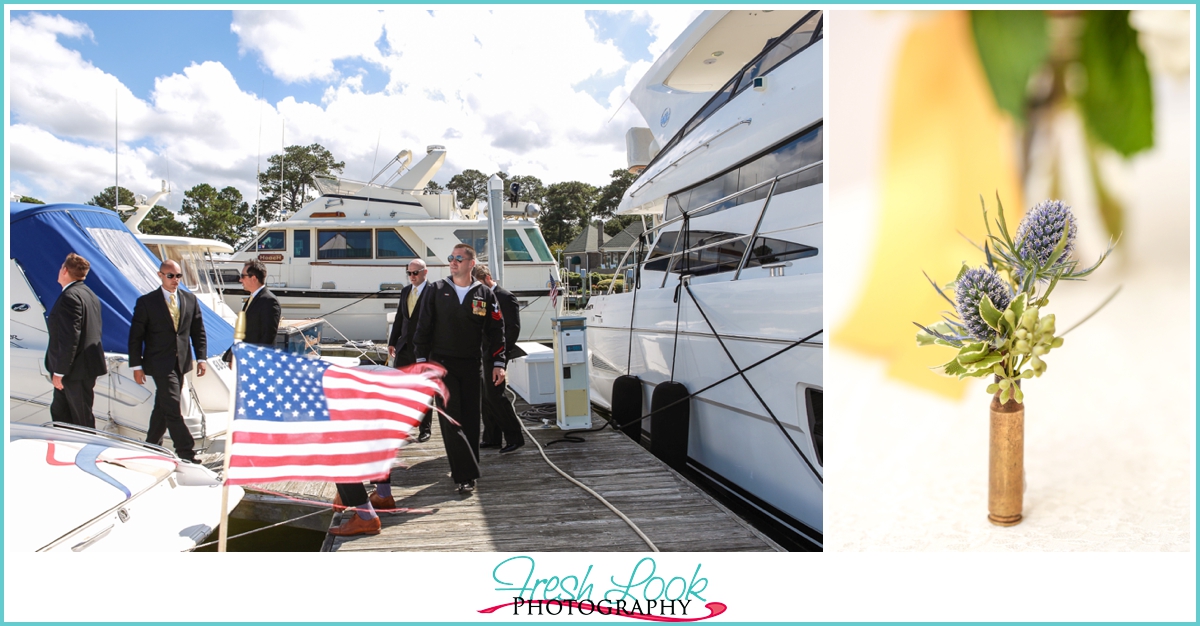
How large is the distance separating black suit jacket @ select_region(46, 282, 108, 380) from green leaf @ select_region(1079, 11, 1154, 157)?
5514mm

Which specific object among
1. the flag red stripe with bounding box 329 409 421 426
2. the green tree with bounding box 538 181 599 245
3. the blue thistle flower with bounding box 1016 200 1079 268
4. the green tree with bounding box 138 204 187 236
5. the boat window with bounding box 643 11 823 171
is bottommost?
the flag red stripe with bounding box 329 409 421 426

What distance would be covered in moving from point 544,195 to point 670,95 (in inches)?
1695

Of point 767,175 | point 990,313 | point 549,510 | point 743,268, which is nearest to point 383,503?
point 549,510

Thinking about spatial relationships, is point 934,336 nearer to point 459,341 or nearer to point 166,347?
point 459,341

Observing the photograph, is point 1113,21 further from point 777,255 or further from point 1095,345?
point 777,255

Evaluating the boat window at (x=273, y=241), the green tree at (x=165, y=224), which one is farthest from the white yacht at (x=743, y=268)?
the green tree at (x=165, y=224)

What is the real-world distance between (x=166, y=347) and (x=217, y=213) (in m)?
35.5

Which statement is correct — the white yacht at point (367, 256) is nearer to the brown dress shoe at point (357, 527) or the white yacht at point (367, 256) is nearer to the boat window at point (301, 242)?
the boat window at point (301, 242)

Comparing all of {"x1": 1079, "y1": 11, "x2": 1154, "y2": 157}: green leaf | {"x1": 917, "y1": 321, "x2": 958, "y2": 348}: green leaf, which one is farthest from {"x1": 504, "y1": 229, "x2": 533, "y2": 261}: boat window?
{"x1": 1079, "y1": 11, "x2": 1154, "y2": 157}: green leaf

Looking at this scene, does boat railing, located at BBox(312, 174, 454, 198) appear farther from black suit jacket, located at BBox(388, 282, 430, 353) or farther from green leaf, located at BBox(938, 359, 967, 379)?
green leaf, located at BBox(938, 359, 967, 379)

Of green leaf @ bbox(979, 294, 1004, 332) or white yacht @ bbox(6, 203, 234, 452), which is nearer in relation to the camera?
green leaf @ bbox(979, 294, 1004, 332)

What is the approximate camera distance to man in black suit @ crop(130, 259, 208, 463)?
13.6ft

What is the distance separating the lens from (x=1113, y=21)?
2297mm

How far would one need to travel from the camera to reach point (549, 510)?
144 inches
